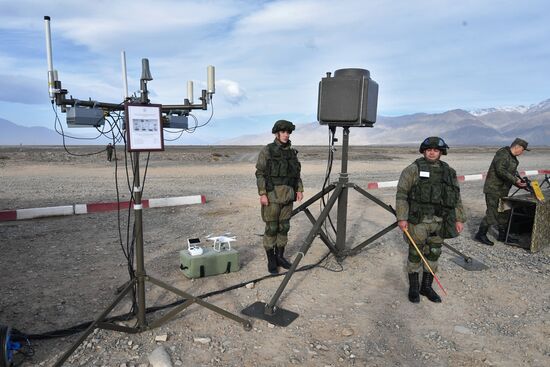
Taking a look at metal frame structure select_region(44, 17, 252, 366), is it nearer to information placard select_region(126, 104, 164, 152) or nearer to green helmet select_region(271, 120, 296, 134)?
information placard select_region(126, 104, 164, 152)

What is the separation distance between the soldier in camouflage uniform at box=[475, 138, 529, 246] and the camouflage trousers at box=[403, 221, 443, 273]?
284cm

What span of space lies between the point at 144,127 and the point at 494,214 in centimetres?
630

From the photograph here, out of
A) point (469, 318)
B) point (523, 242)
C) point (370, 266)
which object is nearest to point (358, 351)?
point (469, 318)

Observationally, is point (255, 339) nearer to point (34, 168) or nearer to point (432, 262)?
point (432, 262)

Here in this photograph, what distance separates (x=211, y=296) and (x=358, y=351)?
1876 millimetres

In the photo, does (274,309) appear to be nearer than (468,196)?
Yes

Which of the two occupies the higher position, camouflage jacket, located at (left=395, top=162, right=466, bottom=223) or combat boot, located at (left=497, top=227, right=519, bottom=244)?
camouflage jacket, located at (left=395, top=162, right=466, bottom=223)

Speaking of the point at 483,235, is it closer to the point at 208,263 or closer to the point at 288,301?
the point at 288,301

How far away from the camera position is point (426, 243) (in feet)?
15.4

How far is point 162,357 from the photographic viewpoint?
3.28 m

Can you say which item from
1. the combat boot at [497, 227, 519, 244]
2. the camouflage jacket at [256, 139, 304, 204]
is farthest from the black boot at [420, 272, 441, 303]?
the combat boot at [497, 227, 519, 244]

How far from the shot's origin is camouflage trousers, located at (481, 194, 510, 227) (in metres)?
6.82

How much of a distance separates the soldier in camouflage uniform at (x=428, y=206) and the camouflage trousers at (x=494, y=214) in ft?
8.93

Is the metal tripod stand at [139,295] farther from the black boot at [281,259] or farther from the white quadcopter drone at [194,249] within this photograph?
→ the black boot at [281,259]
